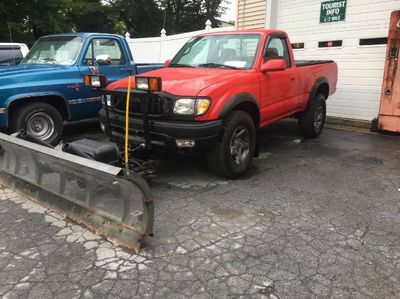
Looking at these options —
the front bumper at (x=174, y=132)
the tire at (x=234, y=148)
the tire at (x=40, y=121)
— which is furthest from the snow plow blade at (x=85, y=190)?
the tire at (x=234, y=148)

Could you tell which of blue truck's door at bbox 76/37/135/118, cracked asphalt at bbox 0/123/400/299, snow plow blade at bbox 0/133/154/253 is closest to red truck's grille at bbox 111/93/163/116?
cracked asphalt at bbox 0/123/400/299

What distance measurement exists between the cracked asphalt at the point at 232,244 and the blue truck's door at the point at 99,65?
2.41 meters

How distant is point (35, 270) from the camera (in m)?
3.12

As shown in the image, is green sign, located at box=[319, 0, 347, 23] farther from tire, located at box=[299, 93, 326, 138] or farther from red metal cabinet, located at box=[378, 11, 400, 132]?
tire, located at box=[299, 93, 326, 138]

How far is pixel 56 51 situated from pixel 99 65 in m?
0.82

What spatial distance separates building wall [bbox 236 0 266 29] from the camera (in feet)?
34.2

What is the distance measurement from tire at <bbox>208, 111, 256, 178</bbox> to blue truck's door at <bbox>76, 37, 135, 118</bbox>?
2.88 metres

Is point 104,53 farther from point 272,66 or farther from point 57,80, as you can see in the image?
point 272,66

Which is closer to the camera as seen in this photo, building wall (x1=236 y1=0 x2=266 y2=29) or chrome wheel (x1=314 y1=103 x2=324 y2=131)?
chrome wheel (x1=314 y1=103 x2=324 y2=131)

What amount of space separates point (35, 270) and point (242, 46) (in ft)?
13.2

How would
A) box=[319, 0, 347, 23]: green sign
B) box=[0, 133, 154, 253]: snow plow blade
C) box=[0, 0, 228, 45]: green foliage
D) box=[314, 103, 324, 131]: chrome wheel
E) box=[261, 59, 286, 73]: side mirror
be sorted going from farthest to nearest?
box=[0, 0, 228, 45]: green foliage
box=[319, 0, 347, 23]: green sign
box=[314, 103, 324, 131]: chrome wheel
box=[261, 59, 286, 73]: side mirror
box=[0, 133, 154, 253]: snow plow blade

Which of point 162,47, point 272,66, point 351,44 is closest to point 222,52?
point 272,66

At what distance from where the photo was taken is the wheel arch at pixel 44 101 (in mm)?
6070

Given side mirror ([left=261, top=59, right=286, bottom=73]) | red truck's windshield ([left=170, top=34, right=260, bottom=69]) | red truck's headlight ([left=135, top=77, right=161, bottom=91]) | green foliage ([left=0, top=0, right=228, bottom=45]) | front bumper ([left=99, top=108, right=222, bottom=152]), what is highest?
green foliage ([left=0, top=0, right=228, bottom=45])
